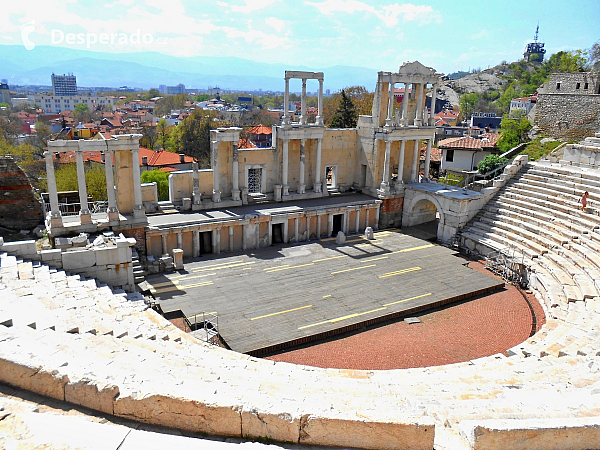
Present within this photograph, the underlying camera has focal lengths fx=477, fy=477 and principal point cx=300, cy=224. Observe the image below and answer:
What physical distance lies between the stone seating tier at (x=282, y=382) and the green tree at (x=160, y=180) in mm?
17562

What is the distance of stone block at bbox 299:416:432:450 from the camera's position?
5.46 metres

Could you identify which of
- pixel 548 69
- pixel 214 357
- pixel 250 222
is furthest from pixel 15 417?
pixel 548 69

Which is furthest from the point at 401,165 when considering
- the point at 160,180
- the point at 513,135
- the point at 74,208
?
the point at 74,208

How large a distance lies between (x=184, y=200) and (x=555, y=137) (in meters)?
30.2

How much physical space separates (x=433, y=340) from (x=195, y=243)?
11447 millimetres

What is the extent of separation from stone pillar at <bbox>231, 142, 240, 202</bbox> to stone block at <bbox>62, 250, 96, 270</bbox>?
9.59 meters

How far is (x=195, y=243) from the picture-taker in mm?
21891

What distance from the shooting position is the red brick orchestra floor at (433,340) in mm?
14438

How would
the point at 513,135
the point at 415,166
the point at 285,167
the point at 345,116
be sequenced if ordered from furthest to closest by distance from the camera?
1. the point at 345,116
2. the point at 513,135
3. the point at 415,166
4. the point at 285,167

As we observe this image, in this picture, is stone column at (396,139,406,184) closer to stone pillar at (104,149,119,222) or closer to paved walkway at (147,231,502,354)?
paved walkway at (147,231,502,354)

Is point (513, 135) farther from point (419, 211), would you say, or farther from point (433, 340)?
point (433, 340)

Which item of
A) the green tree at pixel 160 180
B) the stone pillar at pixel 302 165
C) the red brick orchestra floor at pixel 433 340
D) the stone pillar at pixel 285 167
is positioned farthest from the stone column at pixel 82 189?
the green tree at pixel 160 180

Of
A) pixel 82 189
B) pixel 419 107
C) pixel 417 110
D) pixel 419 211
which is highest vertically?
pixel 419 107

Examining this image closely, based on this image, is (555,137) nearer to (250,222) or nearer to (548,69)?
(250,222)
